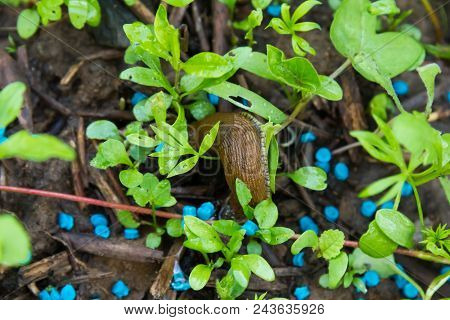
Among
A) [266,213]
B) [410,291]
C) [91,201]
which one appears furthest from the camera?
[410,291]

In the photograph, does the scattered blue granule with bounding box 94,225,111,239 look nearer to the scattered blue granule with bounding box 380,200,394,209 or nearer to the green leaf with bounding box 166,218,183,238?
the green leaf with bounding box 166,218,183,238

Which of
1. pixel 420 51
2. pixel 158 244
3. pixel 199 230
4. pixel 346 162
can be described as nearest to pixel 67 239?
pixel 158 244

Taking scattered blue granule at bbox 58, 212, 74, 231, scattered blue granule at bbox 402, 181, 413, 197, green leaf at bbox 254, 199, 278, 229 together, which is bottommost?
scattered blue granule at bbox 402, 181, 413, 197

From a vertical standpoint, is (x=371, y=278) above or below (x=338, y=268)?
below

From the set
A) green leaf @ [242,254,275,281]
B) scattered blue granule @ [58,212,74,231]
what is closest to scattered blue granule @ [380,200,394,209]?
green leaf @ [242,254,275,281]

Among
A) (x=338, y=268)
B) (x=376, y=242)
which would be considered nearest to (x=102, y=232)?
(x=338, y=268)

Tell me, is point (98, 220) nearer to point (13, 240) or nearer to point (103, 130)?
point (103, 130)
